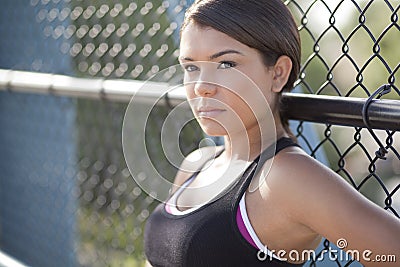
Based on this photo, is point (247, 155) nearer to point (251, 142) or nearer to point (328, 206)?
point (251, 142)

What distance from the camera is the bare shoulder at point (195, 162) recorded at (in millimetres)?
1929

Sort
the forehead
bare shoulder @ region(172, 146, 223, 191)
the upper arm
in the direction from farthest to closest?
1. bare shoulder @ region(172, 146, 223, 191)
2. the forehead
3. the upper arm

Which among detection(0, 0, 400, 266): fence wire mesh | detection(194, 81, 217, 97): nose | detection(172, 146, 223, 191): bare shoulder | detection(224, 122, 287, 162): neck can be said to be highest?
detection(194, 81, 217, 97): nose

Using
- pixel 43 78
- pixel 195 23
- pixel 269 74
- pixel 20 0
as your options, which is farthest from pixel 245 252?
pixel 20 0

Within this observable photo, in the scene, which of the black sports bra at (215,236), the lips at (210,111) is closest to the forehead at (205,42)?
the lips at (210,111)

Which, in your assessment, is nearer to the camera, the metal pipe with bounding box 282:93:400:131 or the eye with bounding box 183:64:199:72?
the metal pipe with bounding box 282:93:400:131

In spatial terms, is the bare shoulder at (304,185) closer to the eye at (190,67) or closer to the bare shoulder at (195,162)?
the eye at (190,67)

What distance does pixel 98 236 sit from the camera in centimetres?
354

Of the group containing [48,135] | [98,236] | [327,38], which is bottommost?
[98,236]

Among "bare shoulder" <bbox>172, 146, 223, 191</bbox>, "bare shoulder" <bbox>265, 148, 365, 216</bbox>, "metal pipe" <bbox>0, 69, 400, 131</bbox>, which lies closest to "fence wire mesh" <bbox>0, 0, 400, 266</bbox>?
"metal pipe" <bbox>0, 69, 400, 131</bbox>

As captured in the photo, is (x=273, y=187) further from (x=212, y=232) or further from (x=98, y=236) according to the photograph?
(x=98, y=236)

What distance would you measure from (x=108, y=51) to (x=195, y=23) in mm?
1831

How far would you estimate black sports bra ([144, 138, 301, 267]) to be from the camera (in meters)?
1.54

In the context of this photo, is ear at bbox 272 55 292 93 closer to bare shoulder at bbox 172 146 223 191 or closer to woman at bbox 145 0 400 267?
woman at bbox 145 0 400 267
